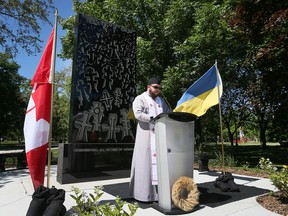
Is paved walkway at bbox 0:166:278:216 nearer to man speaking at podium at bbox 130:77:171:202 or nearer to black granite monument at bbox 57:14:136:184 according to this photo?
man speaking at podium at bbox 130:77:171:202

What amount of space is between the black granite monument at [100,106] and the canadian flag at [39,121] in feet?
11.8

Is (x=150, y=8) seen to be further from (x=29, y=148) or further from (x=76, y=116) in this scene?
(x=29, y=148)

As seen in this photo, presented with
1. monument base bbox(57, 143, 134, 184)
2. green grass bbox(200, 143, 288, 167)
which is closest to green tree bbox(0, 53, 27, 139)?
green grass bbox(200, 143, 288, 167)

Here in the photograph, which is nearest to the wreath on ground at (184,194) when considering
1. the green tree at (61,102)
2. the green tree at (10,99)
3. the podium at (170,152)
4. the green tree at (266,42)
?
the podium at (170,152)

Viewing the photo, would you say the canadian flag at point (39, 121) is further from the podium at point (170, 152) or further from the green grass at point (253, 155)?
the green grass at point (253, 155)

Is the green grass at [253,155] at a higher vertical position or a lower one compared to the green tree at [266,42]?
lower

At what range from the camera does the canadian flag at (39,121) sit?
3.81 meters

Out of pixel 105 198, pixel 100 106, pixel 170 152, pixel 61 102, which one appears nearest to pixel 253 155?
pixel 100 106

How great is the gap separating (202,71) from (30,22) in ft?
30.2

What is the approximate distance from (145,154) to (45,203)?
198 cm

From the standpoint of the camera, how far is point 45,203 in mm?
3594

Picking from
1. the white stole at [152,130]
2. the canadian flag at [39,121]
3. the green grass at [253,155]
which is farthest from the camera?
the green grass at [253,155]

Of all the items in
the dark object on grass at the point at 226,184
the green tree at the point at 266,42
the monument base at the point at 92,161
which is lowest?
the dark object on grass at the point at 226,184

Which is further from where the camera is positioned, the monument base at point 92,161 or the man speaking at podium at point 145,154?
the monument base at point 92,161
